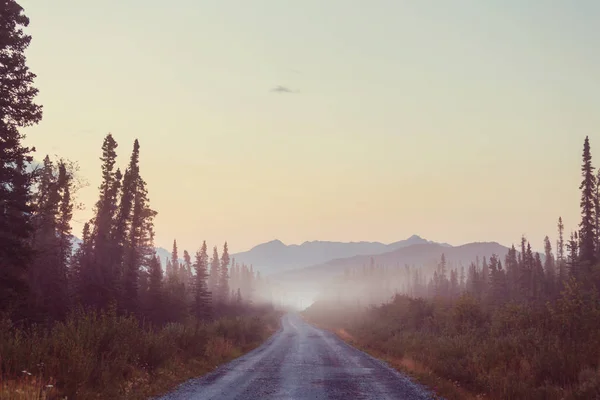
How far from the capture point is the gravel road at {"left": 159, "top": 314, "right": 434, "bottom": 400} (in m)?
13.5

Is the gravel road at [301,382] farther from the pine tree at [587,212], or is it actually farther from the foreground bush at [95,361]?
the pine tree at [587,212]

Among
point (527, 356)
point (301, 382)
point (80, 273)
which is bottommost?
point (301, 382)

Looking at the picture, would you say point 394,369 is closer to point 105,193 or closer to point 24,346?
point 24,346

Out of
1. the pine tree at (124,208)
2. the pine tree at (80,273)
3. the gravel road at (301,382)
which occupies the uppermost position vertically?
the pine tree at (124,208)

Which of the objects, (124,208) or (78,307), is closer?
(78,307)

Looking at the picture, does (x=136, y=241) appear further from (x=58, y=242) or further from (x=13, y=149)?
(x=13, y=149)

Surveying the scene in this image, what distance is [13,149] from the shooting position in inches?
980

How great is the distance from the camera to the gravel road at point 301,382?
13.5 metres

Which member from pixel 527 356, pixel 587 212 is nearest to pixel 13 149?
pixel 527 356

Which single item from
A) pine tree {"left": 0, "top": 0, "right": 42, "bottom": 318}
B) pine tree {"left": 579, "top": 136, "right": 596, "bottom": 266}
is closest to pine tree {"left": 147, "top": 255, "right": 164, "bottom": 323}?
pine tree {"left": 0, "top": 0, "right": 42, "bottom": 318}

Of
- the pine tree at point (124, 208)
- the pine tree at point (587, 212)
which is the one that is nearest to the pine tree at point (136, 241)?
the pine tree at point (124, 208)

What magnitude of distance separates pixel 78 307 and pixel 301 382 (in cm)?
2366

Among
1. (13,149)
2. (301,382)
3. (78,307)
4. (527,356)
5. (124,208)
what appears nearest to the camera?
(527,356)

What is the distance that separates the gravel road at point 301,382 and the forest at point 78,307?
1303 millimetres
